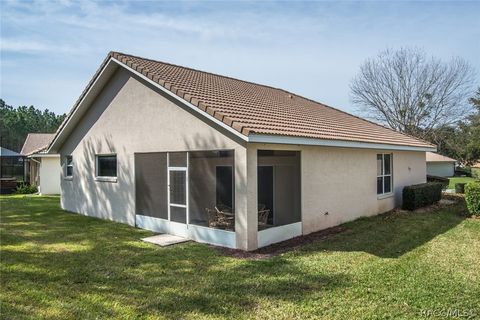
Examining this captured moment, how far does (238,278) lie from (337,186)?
21.4ft

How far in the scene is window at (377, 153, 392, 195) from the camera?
1564 centimetres

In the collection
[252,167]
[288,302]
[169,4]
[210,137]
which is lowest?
[288,302]

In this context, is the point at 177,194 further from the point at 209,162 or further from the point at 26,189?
the point at 26,189

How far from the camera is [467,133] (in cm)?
5022

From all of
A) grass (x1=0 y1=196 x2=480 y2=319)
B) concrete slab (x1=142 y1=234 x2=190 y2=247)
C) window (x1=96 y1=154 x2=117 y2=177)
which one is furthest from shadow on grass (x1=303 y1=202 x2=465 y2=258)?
window (x1=96 y1=154 x2=117 y2=177)

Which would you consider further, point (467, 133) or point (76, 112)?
point (467, 133)

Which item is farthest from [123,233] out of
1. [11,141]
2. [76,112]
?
[11,141]

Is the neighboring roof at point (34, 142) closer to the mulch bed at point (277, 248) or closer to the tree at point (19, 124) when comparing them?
the tree at point (19, 124)

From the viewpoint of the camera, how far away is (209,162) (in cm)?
1195

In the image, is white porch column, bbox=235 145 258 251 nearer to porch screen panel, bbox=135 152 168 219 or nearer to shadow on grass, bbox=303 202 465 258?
shadow on grass, bbox=303 202 465 258

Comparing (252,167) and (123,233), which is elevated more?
(252,167)

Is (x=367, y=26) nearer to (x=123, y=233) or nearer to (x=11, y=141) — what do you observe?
(x=123, y=233)

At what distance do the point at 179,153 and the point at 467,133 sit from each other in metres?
51.9

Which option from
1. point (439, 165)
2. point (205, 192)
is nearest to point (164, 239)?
point (205, 192)
